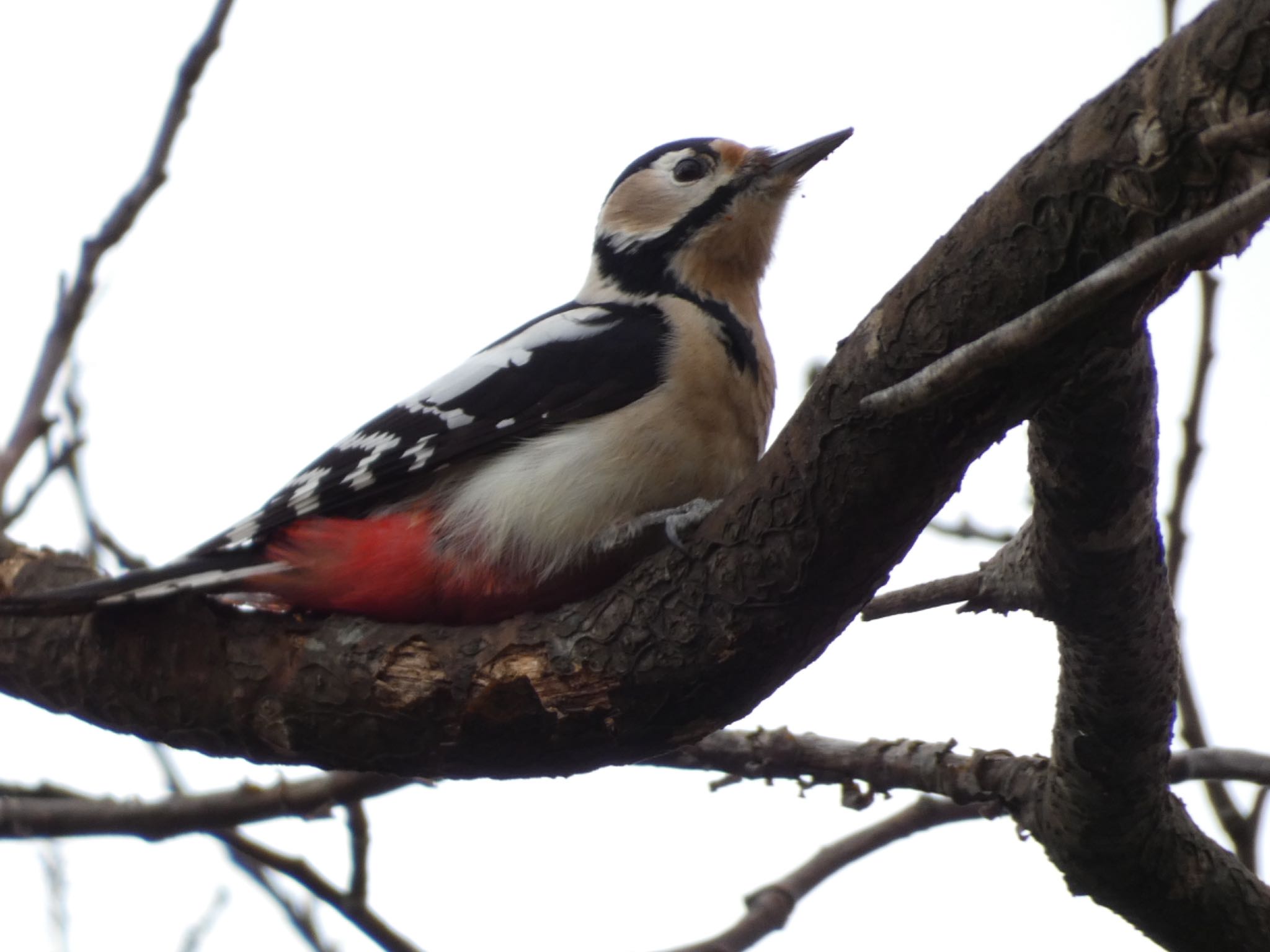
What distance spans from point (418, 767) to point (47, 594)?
37.2 inches

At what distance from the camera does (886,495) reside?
233 centimetres

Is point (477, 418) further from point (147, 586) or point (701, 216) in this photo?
point (701, 216)

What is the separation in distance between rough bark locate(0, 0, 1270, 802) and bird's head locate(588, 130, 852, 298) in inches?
63.5

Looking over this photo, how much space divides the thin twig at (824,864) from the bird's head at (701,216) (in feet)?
5.46

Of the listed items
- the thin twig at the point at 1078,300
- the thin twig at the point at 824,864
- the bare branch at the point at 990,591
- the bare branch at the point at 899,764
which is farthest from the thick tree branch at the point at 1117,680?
the thin twig at the point at 824,864

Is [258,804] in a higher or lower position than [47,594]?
lower

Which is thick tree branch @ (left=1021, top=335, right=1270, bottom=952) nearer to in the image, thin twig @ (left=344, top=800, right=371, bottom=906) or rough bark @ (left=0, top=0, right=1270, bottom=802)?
rough bark @ (left=0, top=0, right=1270, bottom=802)

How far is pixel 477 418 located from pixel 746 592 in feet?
3.98

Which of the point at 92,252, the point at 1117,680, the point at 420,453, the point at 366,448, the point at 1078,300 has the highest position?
the point at 92,252

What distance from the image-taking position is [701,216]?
4332mm

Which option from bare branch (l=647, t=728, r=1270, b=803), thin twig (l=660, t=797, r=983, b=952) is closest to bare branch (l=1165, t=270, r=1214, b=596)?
bare branch (l=647, t=728, r=1270, b=803)

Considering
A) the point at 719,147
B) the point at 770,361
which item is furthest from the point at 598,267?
the point at 770,361

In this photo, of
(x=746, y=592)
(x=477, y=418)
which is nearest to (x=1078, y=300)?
(x=746, y=592)

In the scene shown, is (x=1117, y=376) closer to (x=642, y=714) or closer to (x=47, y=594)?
(x=642, y=714)
